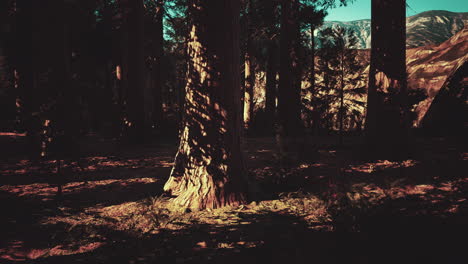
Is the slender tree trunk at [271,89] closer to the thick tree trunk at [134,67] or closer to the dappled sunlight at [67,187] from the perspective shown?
the thick tree trunk at [134,67]

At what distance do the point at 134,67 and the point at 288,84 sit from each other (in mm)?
6755

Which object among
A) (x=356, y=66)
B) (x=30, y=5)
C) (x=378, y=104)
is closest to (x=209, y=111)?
(x=378, y=104)

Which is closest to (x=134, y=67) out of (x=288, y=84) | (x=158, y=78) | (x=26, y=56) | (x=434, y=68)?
(x=26, y=56)

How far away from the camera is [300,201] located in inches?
193

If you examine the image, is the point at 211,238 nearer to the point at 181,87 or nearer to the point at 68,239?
the point at 68,239

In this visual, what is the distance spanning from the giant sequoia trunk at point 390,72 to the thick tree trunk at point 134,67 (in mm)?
9245

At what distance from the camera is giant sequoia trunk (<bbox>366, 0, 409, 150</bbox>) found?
7254 millimetres

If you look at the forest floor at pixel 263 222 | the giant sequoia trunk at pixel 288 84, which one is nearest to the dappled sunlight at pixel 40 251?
the forest floor at pixel 263 222

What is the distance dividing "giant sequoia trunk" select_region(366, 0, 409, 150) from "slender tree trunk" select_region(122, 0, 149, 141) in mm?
9243

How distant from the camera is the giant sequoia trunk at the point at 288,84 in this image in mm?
9648

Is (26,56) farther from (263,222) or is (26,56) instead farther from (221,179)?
(263,222)

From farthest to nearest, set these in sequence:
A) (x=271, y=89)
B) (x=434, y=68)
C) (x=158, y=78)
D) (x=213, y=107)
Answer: (x=271, y=89) → (x=158, y=78) → (x=434, y=68) → (x=213, y=107)

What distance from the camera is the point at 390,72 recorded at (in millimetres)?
7328

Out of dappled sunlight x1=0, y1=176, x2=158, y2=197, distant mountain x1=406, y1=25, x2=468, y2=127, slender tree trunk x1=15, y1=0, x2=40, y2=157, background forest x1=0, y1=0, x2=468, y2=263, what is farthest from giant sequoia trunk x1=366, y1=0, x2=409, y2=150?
slender tree trunk x1=15, y1=0, x2=40, y2=157
